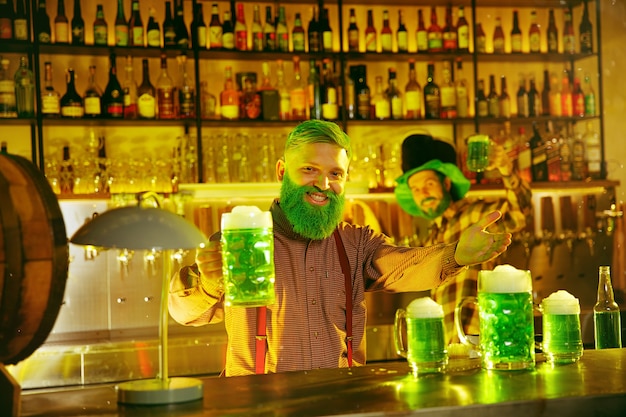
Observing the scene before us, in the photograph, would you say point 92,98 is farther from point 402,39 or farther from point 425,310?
point 425,310

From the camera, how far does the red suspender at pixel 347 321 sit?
7.29 feet

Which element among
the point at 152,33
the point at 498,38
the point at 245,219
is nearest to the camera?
the point at 245,219

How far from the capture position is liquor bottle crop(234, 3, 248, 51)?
4.75m

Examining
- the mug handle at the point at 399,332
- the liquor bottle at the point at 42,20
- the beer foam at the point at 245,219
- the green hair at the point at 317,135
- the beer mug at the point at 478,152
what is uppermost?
the liquor bottle at the point at 42,20

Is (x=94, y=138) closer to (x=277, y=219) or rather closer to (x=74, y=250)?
(x=74, y=250)

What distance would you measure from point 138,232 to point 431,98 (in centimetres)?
383

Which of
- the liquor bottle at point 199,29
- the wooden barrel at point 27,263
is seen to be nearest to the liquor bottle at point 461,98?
the liquor bottle at point 199,29

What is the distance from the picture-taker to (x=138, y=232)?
1355 mm

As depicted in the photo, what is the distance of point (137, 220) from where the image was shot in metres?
1.38

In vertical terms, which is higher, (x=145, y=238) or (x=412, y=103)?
(x=412, y=103)

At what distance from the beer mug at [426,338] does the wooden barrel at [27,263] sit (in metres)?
0.64

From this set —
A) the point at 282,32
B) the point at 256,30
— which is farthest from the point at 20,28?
the point at 282,32

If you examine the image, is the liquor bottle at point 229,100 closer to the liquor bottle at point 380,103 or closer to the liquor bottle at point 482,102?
the liquor bottle at point 380,103

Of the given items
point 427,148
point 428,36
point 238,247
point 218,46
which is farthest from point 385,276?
point 428,36
